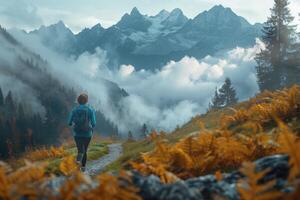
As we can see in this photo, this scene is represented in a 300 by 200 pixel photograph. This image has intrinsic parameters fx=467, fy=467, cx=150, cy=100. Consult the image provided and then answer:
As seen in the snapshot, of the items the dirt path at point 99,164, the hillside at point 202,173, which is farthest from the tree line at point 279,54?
the hillside at point 202,173

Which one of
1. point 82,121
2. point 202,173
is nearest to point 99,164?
point 82,121

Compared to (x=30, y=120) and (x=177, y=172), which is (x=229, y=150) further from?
(x=30, y=120)

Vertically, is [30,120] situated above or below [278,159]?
above

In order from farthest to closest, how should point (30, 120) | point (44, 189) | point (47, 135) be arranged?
point (30, 120) → point (47, 135) → point (44, 189)

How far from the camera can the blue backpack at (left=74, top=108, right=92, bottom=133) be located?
15.7 metres

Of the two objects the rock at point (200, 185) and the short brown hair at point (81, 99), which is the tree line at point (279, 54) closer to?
the short brown hair at point (81, 99)

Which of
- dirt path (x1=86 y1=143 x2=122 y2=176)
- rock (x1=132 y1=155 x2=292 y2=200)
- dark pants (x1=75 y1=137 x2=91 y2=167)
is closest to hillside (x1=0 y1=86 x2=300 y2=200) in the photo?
rock (x1=132 y1=155 x2=292 y2=200)

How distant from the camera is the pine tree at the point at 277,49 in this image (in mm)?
64062

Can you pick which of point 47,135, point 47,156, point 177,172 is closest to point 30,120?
point 47,135

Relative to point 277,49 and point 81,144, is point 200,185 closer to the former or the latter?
point 81,144

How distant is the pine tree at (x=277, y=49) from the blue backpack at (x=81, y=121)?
51295 millimetres

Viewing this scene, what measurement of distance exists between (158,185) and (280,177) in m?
1.34

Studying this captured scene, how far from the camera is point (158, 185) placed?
511cm

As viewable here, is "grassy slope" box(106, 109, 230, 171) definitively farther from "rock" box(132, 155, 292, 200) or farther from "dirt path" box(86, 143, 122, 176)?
"rock" box(132, 155, 292, 200)
